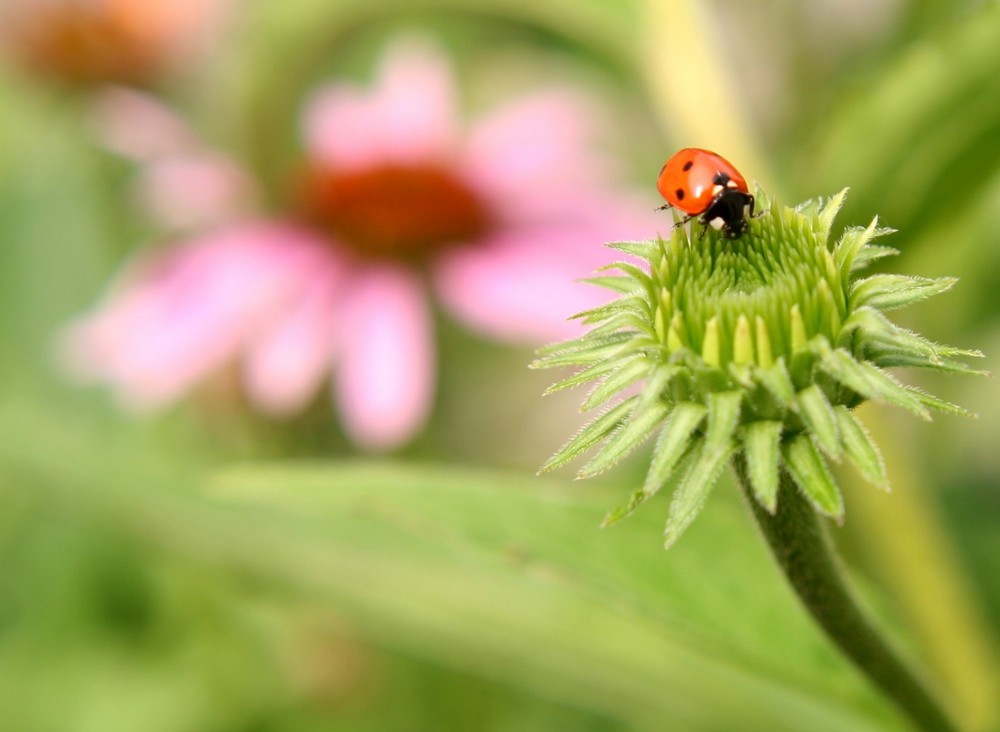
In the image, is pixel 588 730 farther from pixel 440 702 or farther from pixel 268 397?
pixel 268 397

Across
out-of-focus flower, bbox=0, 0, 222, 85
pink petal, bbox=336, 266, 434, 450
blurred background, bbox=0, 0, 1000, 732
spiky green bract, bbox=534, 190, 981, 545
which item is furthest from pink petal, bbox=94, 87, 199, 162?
spiky green bract, bbox=534, 190, 981, 545

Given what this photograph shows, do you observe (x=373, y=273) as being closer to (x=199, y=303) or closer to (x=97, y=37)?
(x=199, y=303)

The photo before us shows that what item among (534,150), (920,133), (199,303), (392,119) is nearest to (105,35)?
(392,119)

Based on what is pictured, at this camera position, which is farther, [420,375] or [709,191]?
[420,375]

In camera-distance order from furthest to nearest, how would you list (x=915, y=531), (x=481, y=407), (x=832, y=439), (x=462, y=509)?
1. (x=481, y=407)
2. (x=915, y=531)
3. (x=462, y=509)
4. (x=832, y=439)

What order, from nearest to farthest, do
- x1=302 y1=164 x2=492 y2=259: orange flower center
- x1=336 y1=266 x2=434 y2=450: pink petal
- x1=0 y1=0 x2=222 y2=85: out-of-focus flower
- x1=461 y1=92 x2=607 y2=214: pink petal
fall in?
x1=336 y1=266 x2=434 y2=450: pink petal → x1=302 y1=164 x2=492 y2=259: orange flower center → x1=461 y1=92 x2=607 y2=214: pink petal → x1=0 y1=0 x2=222 y2=85: out-of-focus flower

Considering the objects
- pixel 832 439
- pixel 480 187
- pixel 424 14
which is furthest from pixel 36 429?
pixel 424 14

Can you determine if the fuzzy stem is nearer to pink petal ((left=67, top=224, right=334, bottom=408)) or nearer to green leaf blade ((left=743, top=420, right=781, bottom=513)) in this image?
green leaf blade ((left=743, top=420, right=781, bottom=513))
